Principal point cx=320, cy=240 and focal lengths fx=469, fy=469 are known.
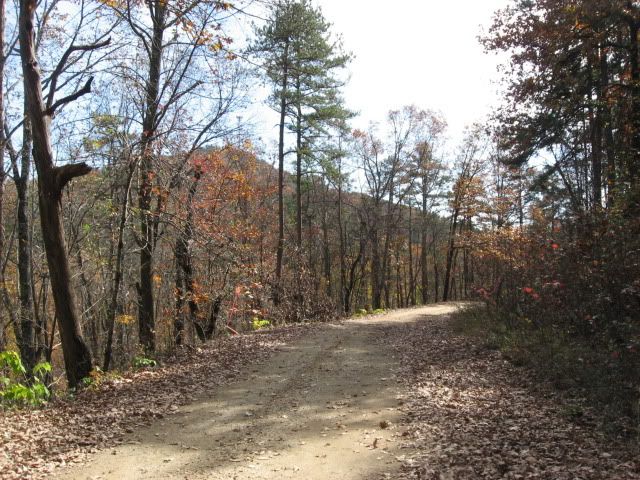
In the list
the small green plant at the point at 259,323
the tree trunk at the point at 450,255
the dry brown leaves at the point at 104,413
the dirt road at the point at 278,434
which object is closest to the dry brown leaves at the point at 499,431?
the dirt road at the point at 278,434

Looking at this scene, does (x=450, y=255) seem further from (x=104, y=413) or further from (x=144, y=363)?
(x=104, y=413)

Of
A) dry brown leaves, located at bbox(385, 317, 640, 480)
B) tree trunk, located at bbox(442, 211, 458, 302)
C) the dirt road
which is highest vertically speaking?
tree trunk, located at bbox(442, 211, 458, 302)

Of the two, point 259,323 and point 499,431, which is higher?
point 259,323

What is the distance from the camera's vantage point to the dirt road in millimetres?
4988

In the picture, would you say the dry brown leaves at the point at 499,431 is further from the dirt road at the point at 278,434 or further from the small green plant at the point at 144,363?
the small green plant at the point at 144,363

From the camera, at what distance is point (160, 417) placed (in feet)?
22.1

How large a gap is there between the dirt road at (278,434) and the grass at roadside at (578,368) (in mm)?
2410

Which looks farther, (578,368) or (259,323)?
(259,323)

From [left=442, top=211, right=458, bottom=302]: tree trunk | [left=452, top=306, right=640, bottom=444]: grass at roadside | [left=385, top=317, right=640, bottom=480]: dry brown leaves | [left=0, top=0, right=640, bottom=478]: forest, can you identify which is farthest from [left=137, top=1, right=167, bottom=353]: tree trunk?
[left=442, top=211, right=458, bottom=302]: tree trunk

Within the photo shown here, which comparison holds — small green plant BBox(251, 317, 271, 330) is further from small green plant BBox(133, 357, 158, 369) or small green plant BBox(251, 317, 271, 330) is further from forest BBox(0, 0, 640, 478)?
small green plant BBox(133, 357, 158, 369)

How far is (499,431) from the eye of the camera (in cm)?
566

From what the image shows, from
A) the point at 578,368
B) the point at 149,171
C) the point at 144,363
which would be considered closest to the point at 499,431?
the point at 578,368

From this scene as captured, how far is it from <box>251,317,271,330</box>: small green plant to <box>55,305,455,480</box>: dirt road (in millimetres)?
6924

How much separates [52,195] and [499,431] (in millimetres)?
7782
